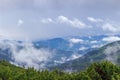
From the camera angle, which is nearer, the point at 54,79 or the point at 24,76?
the point at 54,79

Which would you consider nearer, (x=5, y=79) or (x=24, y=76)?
(x=24, y=76)

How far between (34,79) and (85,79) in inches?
2091

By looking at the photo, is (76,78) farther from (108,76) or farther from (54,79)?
(54,79)

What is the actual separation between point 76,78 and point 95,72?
11.0 m

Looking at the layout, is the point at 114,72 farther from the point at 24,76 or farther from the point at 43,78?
the point at 24,76

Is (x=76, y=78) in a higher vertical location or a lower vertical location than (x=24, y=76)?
lower

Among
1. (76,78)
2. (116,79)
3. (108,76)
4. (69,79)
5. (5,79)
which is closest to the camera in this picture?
(116,79)

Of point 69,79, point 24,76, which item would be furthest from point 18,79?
point 69,79

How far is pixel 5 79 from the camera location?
19862 centimetres

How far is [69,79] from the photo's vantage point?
129250 millimetres

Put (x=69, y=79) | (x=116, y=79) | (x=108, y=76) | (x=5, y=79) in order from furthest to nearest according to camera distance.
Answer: (x=5, y=79) < (x=69, y=79) < (x=108, y=76) < (x=116, y=79)

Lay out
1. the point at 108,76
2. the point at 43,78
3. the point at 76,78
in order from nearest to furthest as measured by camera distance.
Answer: the point at 108,76 → the point at 76,78 → the point at 43,78

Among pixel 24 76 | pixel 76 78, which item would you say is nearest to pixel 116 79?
pixel 76 78

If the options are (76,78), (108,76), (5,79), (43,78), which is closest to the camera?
(108,76)
